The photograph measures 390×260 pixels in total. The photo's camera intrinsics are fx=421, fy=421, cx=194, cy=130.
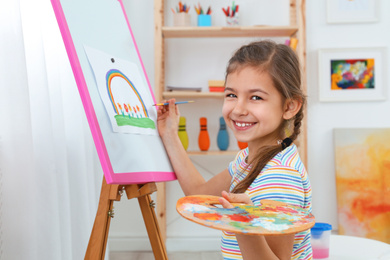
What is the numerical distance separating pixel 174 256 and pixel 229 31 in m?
1.50

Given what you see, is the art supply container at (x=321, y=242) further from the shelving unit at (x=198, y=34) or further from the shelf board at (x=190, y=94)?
the shelf board at (x=190, y=94)

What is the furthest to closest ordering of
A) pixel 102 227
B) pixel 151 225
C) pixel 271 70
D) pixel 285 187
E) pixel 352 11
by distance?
pixel 352 11
pixel 151 225
pixel 102 227
pixel 271 70
pixel 285 187

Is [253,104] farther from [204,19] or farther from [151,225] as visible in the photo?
[204,19]

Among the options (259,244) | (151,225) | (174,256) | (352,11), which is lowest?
(174,256)

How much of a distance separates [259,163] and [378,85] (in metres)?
2.15

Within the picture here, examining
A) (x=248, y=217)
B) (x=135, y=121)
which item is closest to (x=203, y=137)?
(x=135, y=121)

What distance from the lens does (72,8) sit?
125 centimetres

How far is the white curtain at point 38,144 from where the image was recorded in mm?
1418

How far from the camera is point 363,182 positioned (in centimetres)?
280

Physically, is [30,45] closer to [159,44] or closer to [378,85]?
[159,44]

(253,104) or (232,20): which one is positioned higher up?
(232,20)

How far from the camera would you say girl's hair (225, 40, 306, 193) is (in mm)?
1065

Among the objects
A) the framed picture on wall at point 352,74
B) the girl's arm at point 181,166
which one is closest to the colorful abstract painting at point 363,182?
the framed picture on wall at point 352,74

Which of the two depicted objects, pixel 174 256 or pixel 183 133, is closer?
Answer: pixel 183 133
